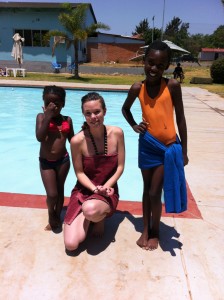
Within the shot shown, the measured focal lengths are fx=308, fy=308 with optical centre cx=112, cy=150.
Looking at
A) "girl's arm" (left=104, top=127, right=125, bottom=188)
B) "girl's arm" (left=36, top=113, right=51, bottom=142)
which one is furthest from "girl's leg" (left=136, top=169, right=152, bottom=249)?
"girl's arm" (left=36, top=113, right=51, bottom=142)

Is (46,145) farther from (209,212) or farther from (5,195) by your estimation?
(209,212)

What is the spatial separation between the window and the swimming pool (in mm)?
12702

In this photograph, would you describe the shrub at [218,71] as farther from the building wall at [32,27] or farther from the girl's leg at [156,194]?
the girl's leg at [156,194]

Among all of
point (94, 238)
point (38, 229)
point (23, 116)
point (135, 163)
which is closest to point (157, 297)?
point (94, 238)

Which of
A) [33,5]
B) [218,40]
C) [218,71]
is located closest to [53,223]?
[218,71]

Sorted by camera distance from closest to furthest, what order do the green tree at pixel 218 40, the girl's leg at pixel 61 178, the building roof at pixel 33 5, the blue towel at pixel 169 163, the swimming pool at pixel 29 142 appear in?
the blue towel at pixel 169 163, the girl's leg at pixel 61 178, the swimming pool at pixel 29 142, the building roof at pixel 33 5, the green tree at pixel 218 40

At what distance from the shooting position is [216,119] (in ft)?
30.3

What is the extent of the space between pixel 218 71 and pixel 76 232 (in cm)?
2165

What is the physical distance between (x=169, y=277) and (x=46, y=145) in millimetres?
1573

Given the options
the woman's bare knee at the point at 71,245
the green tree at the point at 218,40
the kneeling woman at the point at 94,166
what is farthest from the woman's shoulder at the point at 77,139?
the green tree at the point at 218,40

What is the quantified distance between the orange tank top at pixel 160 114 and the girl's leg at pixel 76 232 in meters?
1.02

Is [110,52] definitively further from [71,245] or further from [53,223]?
[71,245]

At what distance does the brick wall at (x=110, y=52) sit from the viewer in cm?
3309

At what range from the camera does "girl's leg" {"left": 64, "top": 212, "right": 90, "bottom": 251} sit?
2625 millimetres
